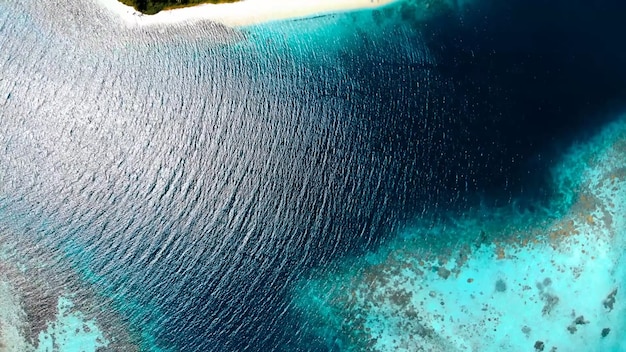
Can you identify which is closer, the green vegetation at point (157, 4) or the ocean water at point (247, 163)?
the ocean water at point (247, 163)

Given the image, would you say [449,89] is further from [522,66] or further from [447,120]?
[522,66]

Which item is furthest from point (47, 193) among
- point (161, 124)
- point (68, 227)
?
point (161, 124)


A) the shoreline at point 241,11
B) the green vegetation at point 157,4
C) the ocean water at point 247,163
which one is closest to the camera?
the ocean water at point 247,163

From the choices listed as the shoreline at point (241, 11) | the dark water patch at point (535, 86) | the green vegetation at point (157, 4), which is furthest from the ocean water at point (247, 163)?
the green vegetation at point (157, 4)

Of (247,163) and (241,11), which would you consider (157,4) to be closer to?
(241,11)

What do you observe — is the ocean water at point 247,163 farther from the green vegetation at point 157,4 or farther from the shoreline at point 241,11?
the green vegetation at point 157,4
